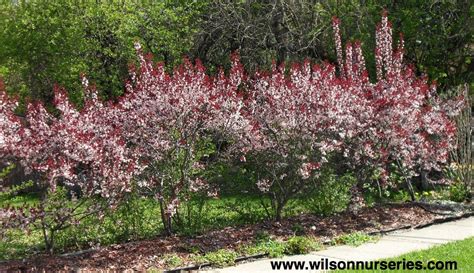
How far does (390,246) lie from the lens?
29.6 ft

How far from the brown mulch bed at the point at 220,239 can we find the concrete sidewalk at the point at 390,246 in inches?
21.3

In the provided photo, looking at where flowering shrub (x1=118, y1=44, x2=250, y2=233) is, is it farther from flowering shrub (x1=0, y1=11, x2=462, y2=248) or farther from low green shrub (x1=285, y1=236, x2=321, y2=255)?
low green shrub (x1=285, y1=236, x2=321, y2=255)

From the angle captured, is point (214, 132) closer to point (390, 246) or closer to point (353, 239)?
point (353, 239)

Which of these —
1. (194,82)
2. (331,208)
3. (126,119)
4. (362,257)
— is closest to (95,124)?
(126,119)

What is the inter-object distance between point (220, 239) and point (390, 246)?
97.2 inches

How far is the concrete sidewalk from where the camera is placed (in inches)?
318

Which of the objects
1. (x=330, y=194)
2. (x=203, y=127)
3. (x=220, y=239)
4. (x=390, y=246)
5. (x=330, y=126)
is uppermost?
(x=203, y=127)

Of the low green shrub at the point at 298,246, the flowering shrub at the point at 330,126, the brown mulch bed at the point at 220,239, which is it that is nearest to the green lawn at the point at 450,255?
the low green shrub at the point at 298,246

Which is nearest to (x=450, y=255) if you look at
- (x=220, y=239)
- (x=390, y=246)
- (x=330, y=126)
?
(x=390, y=246)

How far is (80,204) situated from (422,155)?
6478 millimetres

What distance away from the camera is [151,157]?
9055 millimetres

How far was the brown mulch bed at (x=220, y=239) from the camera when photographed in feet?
25.8

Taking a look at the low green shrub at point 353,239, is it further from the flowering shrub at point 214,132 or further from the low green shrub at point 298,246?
the flowering shrub at point 214,132

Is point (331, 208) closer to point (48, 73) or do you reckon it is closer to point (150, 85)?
point (150, 85)
